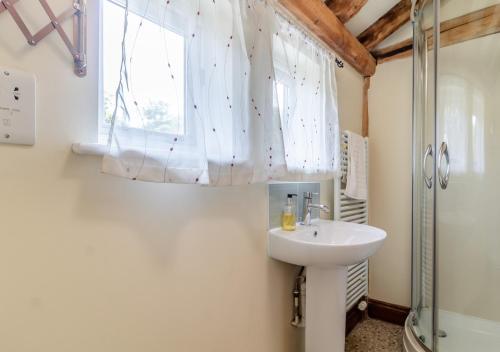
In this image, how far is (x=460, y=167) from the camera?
1.92m

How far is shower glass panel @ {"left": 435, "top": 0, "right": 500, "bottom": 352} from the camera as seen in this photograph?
1849 mm

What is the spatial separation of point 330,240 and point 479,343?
1.14 metres

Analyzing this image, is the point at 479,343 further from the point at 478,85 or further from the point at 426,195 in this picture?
the point at 478,85

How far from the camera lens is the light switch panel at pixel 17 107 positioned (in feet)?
2.10

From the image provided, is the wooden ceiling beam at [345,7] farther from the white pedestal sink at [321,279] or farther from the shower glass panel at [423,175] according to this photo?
the white pedestal sink at [321,279]

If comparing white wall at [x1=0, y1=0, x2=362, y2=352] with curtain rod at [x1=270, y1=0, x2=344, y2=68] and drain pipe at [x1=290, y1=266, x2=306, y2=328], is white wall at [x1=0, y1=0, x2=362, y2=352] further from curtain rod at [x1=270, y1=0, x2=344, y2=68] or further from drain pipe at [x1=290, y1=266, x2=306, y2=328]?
curtain rod at [x1=270, y1=0, x2=344, y2=68]

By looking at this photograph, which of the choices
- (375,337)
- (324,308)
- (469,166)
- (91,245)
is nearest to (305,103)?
(324,308)

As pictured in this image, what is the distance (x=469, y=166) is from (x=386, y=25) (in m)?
1.19

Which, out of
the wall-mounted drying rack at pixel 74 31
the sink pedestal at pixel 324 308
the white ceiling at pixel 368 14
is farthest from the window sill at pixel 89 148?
the white ceiling at pixel 368 14

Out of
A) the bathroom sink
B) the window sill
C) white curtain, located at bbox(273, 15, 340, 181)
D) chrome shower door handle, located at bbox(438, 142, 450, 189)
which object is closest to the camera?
the window sill

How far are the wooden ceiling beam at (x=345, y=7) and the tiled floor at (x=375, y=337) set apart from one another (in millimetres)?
2207

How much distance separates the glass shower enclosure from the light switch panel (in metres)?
1.95

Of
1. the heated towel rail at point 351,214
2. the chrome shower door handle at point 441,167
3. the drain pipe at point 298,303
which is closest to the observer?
the drain pipe at point 298,303

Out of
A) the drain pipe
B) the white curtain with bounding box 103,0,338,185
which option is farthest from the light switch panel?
the drain pipe
